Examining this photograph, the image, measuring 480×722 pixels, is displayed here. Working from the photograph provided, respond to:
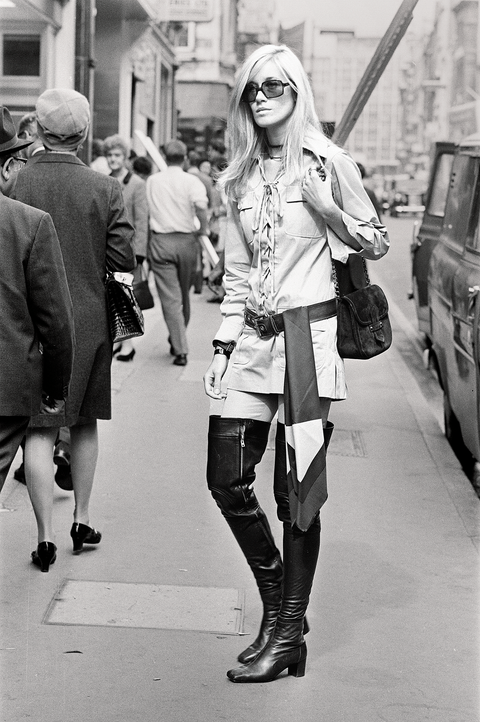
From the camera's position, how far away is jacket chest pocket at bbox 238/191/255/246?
12.4 ft

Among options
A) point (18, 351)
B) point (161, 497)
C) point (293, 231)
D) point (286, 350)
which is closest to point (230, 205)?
point (293, 231)

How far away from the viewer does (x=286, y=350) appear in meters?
3.68

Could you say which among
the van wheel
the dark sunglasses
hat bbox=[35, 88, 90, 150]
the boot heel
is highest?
the dark sunglasses

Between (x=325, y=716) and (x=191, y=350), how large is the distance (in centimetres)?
824

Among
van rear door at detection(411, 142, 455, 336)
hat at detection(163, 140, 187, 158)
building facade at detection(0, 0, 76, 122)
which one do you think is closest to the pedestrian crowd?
hat at detection(163, 140, 187, 158)

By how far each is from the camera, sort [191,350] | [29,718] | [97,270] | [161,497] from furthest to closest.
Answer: [191,350], [161,497], [97,270], [29,718]

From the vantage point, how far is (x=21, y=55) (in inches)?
608

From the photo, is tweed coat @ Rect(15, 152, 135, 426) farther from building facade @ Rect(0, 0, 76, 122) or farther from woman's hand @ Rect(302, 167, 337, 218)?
building facade @ Rect(0, 0, 76, 122)

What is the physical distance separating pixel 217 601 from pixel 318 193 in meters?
1.77

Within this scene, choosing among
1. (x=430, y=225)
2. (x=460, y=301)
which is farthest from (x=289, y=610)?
(x=430, y=225)

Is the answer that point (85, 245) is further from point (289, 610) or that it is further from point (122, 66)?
point (122, 66)

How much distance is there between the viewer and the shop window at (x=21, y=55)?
15.3m

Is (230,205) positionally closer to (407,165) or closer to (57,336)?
(57,336)

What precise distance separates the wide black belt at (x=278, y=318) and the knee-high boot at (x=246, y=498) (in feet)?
0.98
